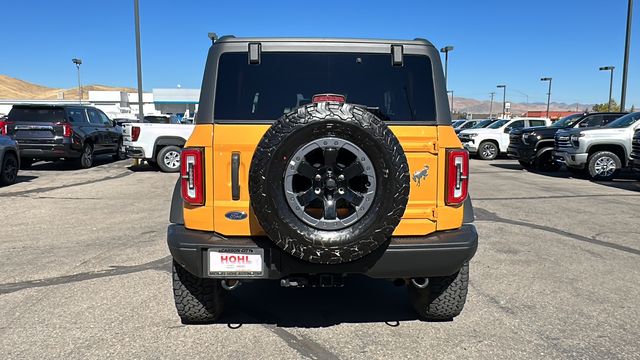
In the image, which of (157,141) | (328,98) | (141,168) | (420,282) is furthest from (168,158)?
(420,282)

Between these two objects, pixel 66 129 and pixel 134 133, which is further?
pixel 134 133

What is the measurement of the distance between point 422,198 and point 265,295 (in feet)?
5.77

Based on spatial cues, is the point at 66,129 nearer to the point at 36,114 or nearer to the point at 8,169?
the point at 36,114

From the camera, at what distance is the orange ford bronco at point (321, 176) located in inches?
108

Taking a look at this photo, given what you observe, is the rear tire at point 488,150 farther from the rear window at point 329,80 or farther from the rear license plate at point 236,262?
the rear license plate at point 236,262

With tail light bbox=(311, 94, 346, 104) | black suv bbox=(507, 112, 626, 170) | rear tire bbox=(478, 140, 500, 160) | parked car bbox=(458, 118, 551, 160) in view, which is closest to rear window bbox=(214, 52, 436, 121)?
tail light bbox=(311, 94, 346, 104)

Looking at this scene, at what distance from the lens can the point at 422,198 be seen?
310 cm

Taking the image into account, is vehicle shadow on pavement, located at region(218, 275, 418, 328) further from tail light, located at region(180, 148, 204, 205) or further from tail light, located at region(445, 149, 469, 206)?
tail light, located at region(180, 148, 204, 205)

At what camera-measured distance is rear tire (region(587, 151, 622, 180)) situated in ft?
40.4

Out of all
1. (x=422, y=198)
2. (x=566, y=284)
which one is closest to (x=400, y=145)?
(x=422, y=198)

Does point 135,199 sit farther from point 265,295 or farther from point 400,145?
point 400,145

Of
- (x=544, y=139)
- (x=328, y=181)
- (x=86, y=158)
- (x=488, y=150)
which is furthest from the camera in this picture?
(x=488, y=150)

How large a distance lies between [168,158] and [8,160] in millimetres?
3966

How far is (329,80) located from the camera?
10.8ft
